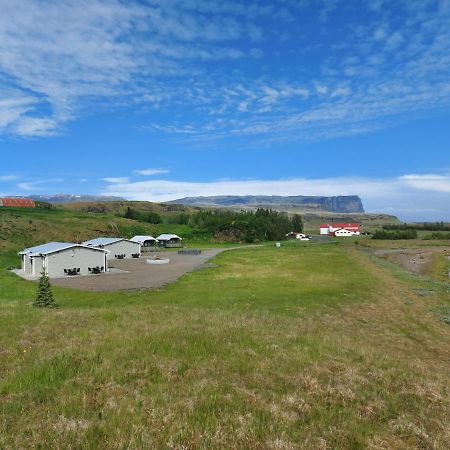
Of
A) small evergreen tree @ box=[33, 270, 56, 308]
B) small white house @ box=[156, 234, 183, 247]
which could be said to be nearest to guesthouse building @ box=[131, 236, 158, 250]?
small white house @ box=[156, 234, 183, 247]

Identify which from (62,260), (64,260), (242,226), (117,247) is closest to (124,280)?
(64,260)

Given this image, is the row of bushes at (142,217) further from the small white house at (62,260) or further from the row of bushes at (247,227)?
the small white house at (62,260)

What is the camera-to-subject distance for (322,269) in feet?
233

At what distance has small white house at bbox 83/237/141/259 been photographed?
313 ft

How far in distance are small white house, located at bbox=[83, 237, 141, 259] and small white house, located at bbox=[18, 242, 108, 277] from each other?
24.2 metres

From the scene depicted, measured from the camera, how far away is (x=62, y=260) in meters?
66.2

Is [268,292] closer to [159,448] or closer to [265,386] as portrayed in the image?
[265,386]

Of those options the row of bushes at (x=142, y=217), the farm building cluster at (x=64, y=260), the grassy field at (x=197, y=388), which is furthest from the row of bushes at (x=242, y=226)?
the grassy field at (x=197, y=388)

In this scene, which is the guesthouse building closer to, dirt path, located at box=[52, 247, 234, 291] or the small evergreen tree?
dirt path, located at box=[52, 247, 234, 291]

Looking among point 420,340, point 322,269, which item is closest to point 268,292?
point 420,340

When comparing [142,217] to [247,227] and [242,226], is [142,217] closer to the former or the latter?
[242,226]

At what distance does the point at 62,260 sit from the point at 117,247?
3126 cm

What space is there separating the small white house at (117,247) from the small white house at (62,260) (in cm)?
2418

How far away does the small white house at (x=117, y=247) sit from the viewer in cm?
9525
